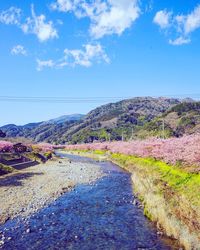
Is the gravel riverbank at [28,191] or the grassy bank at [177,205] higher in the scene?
the grassy bank at [177,205]

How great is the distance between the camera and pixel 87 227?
83.8ft

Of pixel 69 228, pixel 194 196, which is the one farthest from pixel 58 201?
pixel 194 196

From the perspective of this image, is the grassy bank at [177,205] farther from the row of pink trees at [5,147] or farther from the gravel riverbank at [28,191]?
the row of pink trees at [5,147]

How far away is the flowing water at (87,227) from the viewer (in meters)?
21.4

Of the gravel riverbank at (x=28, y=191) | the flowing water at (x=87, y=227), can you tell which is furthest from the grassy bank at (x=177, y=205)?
the gravel riverbank at (x=28, y=191)

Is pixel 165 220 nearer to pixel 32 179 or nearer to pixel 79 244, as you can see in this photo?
pixel 79 244

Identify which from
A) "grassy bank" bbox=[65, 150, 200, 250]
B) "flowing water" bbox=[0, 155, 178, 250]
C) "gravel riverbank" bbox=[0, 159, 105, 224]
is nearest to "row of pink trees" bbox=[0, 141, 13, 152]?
"gravel riverbank" bbox=[0, 159, 105, 224]

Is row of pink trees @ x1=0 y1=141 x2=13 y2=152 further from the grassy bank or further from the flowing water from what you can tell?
the grassy bank

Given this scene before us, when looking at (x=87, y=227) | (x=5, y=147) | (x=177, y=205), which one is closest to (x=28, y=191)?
(x=87, y=227)

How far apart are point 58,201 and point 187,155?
Answer: 564 inches

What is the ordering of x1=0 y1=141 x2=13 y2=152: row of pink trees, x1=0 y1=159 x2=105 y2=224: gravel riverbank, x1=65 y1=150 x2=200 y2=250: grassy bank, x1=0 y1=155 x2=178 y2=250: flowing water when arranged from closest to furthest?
x1=65 y1=150 x2=200 y2=250: grassy bank → x1=0 y1=155 x2=178 y2=250: flowing water → x1=0 y1=159 x2=105 y2=224: gravel riverbank → x1=0 y1=141 x2=13 y2=152: row of pink trees

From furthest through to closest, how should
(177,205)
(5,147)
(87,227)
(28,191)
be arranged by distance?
1. (5,147)
2. (28,191)
3. (87,227)
4. (177,205)

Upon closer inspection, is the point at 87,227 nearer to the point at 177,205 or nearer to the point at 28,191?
the point at 177,205

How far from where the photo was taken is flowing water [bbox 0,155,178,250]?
21.4 meters
